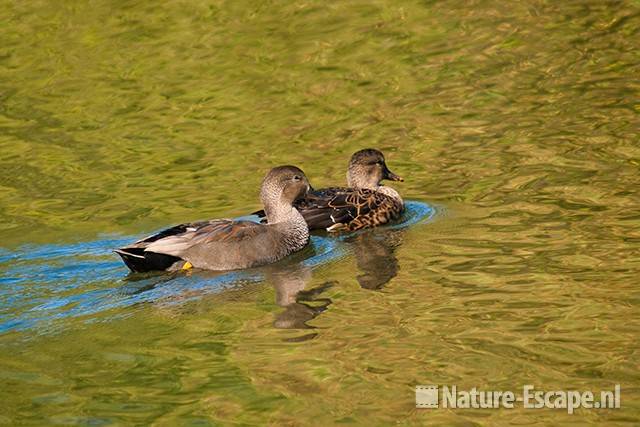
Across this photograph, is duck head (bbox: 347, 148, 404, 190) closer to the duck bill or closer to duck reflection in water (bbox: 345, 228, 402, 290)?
the duck bill

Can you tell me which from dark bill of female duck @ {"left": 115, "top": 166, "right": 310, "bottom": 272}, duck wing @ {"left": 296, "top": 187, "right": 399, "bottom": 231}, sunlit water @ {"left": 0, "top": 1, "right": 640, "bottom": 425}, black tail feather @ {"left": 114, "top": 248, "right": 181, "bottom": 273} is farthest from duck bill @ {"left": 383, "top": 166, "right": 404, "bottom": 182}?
black tail feather @ {"left": 114, "top": 248, "right": 181, "bottom": 273}

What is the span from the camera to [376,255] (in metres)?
11.0

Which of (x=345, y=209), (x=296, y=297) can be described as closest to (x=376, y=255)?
(x=345, y=209)

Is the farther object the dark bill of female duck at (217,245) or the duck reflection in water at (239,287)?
→ the dark bill of female duck at (217,245)

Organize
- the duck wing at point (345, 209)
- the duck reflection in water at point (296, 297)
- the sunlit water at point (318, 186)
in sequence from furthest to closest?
the duck wing at point (345, 209) < the duck reflection in water at point (296, 297) < the sunlit water at point (318, 186)

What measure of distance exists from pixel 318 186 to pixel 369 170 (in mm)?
861

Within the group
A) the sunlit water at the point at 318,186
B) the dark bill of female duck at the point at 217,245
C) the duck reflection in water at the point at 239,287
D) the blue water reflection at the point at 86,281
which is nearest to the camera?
the sunlit water at the point at 318,186

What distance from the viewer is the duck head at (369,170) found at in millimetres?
Result: 12781

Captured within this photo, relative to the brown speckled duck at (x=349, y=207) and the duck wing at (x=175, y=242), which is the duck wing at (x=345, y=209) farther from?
the duck wing at (x=175, y=242)

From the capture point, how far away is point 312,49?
18.2 meters

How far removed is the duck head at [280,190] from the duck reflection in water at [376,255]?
0.70 meters

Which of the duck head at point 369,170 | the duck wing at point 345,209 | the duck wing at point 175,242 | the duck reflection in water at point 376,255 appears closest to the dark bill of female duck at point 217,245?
the duck wing at point 175,242

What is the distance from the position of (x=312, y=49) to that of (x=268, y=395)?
36.3 ft

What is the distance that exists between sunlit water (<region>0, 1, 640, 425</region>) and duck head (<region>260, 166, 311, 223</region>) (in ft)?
1.56
